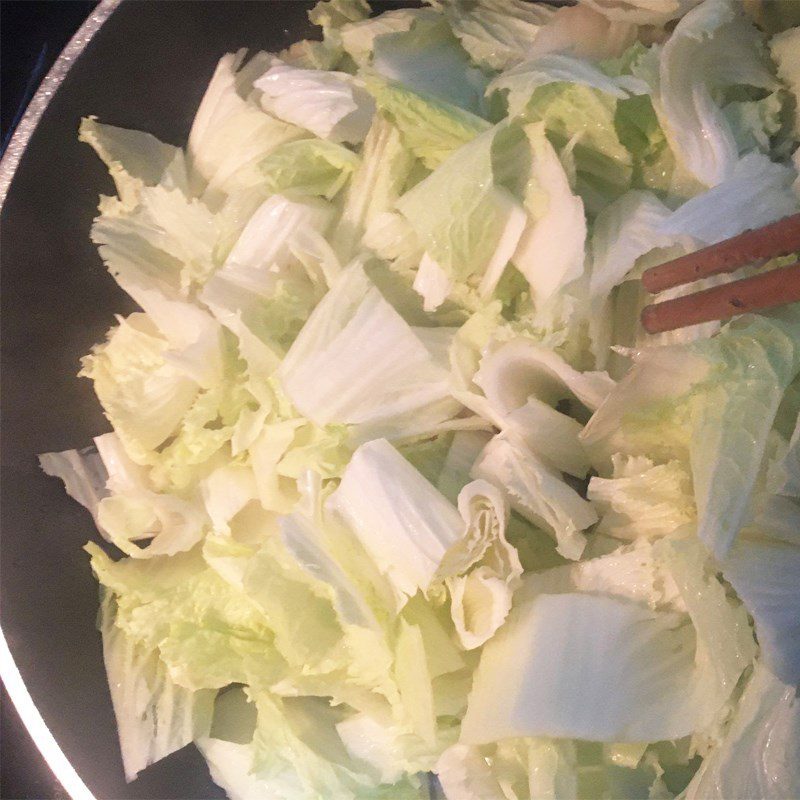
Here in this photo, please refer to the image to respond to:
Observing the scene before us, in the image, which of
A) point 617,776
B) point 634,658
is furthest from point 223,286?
point 617,776

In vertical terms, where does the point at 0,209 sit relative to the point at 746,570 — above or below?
above

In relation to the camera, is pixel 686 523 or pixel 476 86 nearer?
pixel 686 523

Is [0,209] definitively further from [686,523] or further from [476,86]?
[686,523]

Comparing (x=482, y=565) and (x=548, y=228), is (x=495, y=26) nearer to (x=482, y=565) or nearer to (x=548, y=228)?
(x=548, y=228)

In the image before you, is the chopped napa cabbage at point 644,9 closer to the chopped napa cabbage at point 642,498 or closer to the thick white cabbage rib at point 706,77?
the thick white cabbage rib at point 706,77

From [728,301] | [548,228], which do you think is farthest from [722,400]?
[548,228]

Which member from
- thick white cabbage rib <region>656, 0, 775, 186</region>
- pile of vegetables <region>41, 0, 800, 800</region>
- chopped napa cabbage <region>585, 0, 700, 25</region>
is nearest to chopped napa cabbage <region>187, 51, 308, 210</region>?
pile of vegetables <region>41, 0, 800, 800</region>
